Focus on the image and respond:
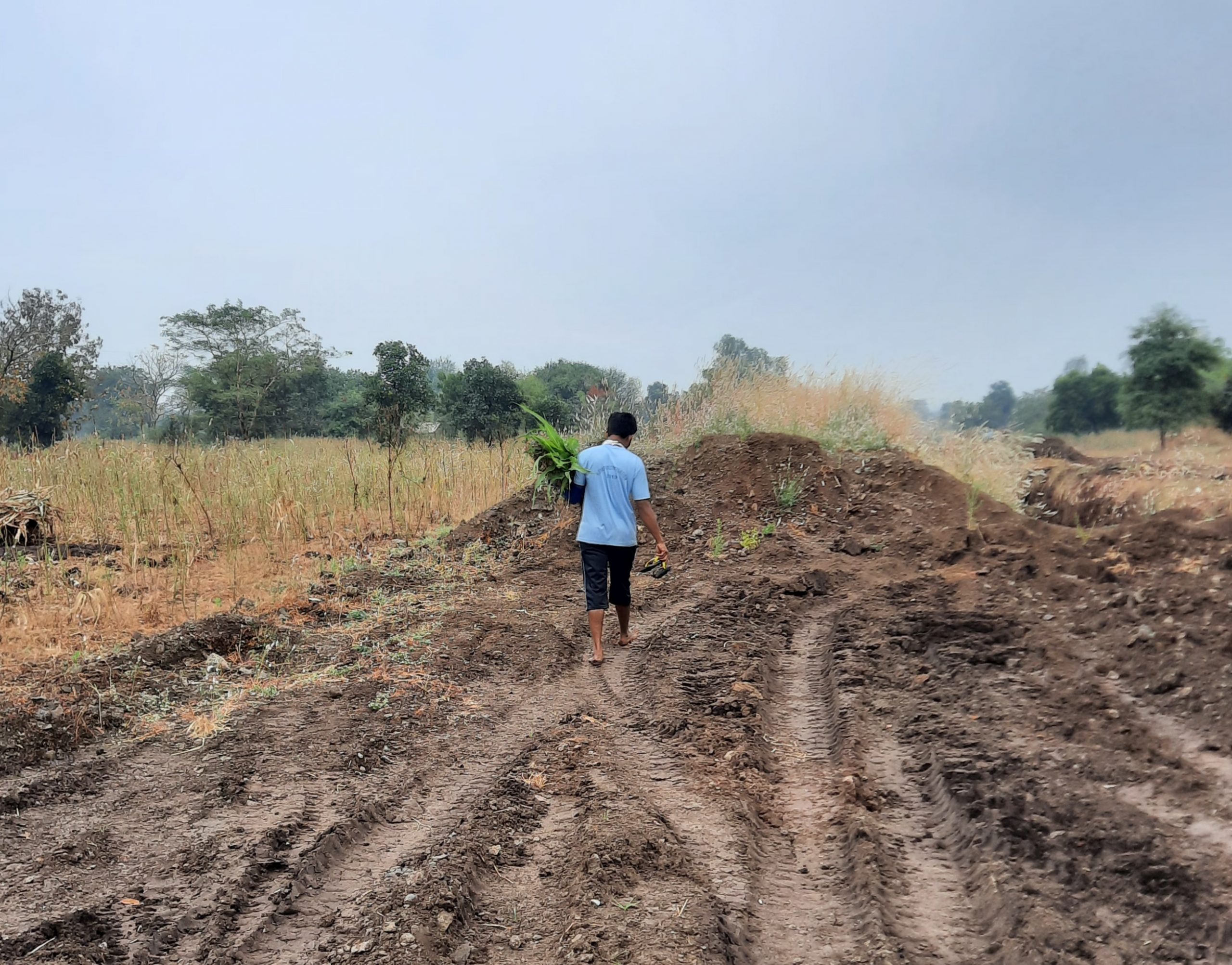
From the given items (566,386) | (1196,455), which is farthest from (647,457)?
(566,386)

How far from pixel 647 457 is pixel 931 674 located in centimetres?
774

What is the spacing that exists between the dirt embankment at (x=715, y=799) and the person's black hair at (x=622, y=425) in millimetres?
1712

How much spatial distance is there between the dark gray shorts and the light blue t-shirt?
0.07 metres

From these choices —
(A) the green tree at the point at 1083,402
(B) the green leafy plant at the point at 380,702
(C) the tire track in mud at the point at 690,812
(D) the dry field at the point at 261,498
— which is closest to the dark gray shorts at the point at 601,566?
(C) the tire track in mud at the point at 690,812

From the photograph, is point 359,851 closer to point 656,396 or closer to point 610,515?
point 610,515

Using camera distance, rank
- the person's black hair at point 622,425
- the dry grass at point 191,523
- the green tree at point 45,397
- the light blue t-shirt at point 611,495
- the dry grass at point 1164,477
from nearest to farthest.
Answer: the light blue t-shirt at point 611,495 → the person's black hair at point 622,425 → the dry grass at point 191,523 → the dry grass at point 1164,477 → the green tree at point 45,397

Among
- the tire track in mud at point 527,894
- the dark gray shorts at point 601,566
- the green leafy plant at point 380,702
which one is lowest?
the tire track in mud at point 527,894

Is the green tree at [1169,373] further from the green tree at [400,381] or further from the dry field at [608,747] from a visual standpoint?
the green tree at [400,381]

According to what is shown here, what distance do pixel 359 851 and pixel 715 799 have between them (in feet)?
5.39

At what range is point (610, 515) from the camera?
5.91 m

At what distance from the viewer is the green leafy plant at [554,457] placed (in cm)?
655

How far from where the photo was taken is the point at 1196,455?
Answer: 532 inches

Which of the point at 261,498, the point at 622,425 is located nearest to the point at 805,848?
the point at 622,425

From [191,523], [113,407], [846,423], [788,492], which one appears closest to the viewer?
[191,523]
